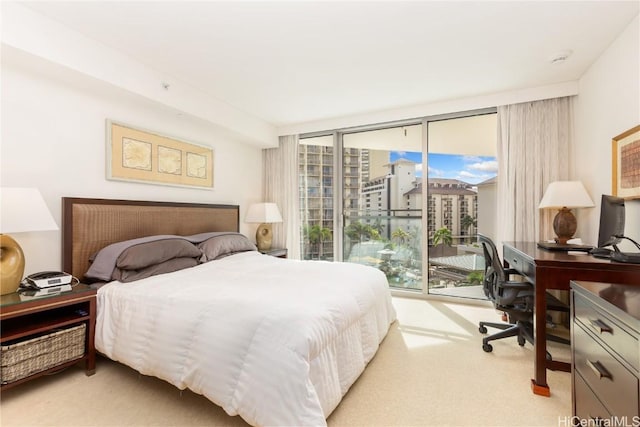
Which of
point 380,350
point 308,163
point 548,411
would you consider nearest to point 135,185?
point 308,163

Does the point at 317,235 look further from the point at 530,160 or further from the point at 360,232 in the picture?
the point at 530,160

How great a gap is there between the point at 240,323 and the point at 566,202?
9.41 feet

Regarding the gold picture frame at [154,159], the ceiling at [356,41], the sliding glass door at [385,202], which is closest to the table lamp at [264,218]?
the gold picture frame at [154,159]

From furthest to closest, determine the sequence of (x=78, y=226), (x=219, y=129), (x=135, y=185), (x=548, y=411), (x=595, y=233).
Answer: (x=219, y=129), (x=135, y=185), (x=595, y=233), (x=78, y=226), (x=548, y=411)

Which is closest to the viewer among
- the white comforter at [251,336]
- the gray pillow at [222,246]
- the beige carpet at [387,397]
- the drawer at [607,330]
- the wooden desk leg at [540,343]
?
the drawer at [607,330]

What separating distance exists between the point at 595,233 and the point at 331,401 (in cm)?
274

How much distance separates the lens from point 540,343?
1.88 metres

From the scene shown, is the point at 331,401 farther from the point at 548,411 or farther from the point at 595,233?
the point at 595,233

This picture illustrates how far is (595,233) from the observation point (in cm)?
259

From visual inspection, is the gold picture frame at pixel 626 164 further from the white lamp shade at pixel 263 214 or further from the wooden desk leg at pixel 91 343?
the wooden desk leg at pixel 91 343

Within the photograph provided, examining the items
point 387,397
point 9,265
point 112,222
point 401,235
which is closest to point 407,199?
point 401,235

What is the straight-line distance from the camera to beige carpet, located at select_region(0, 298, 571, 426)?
1.61 meters

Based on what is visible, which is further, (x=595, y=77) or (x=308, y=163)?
(x=308, y=163)

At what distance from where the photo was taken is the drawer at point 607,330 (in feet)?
3.03
